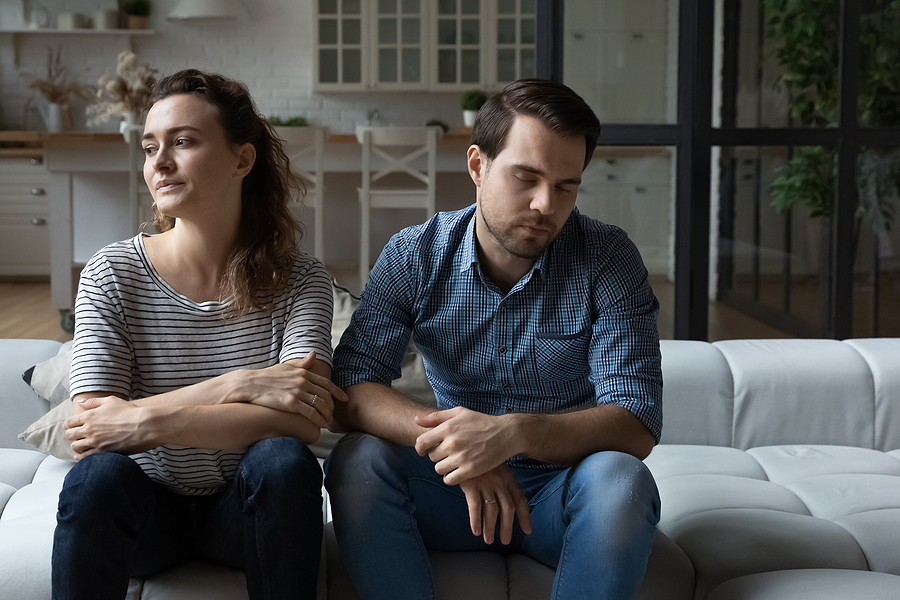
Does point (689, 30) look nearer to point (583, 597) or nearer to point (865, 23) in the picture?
point (865, 23)

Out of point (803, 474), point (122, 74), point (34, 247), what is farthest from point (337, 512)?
point (34, 247)

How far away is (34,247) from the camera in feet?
19.2

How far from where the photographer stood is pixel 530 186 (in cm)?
133

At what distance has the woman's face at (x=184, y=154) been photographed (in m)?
1.34

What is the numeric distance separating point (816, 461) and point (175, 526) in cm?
135

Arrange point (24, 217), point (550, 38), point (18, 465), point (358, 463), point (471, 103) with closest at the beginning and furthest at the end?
point (358, 463) → point (18, 465) → point (550, 38) → point (471, 103) → point (24, 217)

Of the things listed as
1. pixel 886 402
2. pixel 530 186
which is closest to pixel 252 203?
pixel 530 186

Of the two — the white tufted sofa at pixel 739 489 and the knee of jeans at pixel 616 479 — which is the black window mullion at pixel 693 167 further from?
the knee of jeans at pixel 616 479

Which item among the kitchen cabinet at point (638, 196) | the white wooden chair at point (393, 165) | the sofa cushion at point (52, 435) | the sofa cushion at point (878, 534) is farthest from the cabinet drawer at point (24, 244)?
the sofa cushion at point (878, 534)

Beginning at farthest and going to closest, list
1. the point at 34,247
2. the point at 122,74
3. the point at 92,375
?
1. the point at 34,247
2. the point at 122,74
3. the point at 92,375

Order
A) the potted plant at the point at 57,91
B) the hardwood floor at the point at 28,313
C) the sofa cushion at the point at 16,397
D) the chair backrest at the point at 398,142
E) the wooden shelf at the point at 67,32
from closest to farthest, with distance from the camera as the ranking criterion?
the sofa cushion at the point at 16,397, the hardwood floor at the point at 28,313, the chair backrest at the point at 398,142, the potted plant at the point at 57,91, the wooden shelf at the point at 67,32

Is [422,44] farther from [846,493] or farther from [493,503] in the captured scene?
[493,503]

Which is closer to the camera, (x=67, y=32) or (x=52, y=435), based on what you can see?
(x=52, y=435)

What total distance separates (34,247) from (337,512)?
5.41 metres
